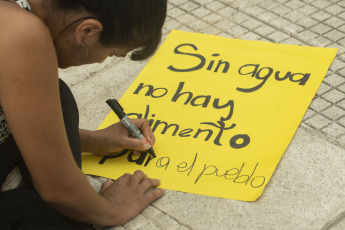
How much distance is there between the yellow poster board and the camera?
6.56 feet

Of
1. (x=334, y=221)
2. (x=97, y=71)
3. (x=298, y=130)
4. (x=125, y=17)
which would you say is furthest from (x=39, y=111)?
(x=97, y=71)

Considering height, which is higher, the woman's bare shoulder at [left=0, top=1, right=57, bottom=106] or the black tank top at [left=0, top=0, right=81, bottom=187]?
the woman's bare shoulder at [left=0, top=1, right=57, bottom=106]

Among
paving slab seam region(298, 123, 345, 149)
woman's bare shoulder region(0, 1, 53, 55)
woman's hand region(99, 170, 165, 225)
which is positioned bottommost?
woman's hand region(99, 170, 165, 225)

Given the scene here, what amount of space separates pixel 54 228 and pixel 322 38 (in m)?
1.55

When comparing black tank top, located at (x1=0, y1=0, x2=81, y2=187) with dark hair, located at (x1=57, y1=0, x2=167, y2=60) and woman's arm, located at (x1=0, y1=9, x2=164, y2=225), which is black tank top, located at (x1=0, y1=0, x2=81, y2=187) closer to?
woman's arm, located at (x1=0, y1=9, x2=164, y2=225)

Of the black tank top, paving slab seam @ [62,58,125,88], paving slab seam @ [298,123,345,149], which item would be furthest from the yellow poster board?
the black tank top

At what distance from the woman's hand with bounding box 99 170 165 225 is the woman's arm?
0.18m

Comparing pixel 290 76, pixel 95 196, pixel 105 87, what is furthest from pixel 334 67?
pixel 95 196

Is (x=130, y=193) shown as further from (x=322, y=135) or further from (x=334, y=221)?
(x=322, y=135)

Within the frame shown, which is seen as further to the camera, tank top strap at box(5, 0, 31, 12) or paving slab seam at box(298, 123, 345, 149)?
paving slab seam at box(298, 123, 345, 149)

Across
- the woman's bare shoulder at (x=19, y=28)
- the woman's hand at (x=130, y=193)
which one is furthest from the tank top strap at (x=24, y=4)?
the woman's hand at (x=130, y=193)

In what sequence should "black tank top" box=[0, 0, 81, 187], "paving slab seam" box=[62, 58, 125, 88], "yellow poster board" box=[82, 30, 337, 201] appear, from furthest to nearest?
"paving slab seam" box=[62, 58, 125, 88] → "yellow poster board" box=[82, 30, 337, 201] → "black tank top" box=[0, 0, 81, 187]

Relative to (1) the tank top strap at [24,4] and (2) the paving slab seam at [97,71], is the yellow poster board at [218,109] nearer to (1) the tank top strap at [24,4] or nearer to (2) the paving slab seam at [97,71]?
(2) the paving slab seam at [97,71]

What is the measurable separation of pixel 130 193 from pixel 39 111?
564 millimetres
